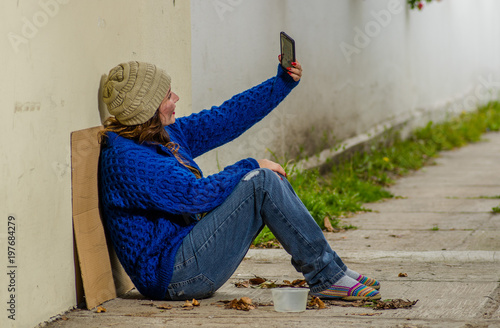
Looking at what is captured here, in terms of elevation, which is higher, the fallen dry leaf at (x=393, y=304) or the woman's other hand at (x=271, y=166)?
the woman's other hand at (x=271, y=166)

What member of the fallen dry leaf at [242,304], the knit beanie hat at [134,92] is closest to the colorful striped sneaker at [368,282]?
the fallen dry leaf at [242,304]

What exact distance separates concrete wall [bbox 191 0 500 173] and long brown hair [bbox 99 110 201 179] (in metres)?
1.74

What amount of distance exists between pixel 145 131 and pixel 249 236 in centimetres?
71

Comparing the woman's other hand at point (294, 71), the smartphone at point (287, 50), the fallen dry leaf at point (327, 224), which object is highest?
the smartphone at point (287, 50)

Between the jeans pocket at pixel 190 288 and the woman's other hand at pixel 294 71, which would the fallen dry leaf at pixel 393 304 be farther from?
the woman's other hand at pixel 294 71

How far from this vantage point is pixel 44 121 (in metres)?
3.24

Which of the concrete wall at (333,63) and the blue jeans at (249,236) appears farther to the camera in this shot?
the concrete wall at (333,63)

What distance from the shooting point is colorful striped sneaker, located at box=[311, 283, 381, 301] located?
3.62 m

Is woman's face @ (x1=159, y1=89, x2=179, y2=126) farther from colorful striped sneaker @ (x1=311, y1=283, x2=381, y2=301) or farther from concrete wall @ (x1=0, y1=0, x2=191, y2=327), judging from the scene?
colorful striped sneaker @ (x1=311, y1=283, x2=381, y2=301)

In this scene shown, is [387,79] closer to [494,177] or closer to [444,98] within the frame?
[494,177]

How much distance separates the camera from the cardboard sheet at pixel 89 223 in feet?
11.6

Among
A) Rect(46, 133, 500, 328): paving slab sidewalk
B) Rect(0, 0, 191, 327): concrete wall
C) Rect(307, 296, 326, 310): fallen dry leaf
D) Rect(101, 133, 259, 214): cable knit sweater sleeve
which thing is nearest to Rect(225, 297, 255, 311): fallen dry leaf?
Rect(46, 133, 500, 328): paving slab sidewalk

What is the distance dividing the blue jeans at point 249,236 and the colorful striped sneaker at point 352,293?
0.04 metres

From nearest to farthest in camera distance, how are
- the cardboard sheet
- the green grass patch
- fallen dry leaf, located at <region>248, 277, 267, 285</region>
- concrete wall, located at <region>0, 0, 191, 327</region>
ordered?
concrete wall, located at <region>0, 0, 191, 327</region> < the cardboard sheet < fallen dry leaf, located at <region>248, 277, 267, 285</region> < the green grass patch
